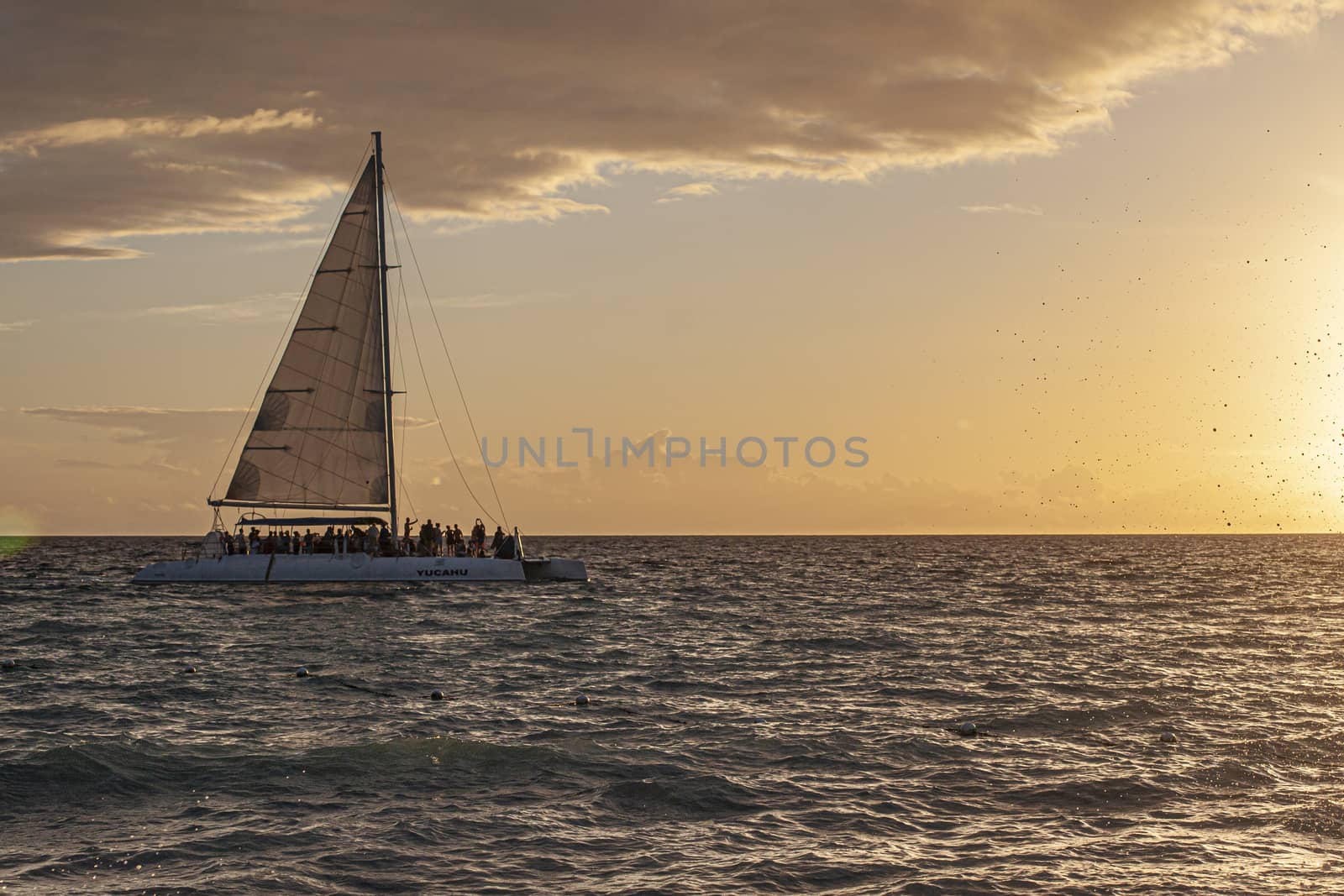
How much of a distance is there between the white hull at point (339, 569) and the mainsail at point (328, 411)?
10.6ft

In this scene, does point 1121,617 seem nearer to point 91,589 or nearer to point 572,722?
point 572,722

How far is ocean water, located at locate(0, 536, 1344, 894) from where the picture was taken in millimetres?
14492

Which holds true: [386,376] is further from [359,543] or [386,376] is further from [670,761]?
[670,761]

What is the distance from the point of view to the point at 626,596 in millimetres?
62062

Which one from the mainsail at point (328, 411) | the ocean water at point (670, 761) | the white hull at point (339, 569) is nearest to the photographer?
the ocean water at point (670, 761)

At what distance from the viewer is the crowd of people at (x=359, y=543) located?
58438 millimetres

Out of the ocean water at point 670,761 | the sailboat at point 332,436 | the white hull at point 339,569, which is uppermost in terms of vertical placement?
the sailboat at point 332,436

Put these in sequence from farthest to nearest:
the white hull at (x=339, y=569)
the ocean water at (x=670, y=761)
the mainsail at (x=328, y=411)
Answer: the mainsail at (x=328, y=411), the white hull at (x=339, y=569), the ocean water at (x=670, y=761)

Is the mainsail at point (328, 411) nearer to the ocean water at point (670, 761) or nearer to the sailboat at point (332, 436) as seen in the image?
the sailboat at point (332, 436)

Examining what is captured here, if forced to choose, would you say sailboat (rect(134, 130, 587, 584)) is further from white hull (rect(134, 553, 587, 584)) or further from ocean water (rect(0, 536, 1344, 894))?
ocean water (rect(0, 536, 1344, 894))

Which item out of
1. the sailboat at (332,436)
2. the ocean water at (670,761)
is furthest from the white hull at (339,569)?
the ocean water at (670,761)

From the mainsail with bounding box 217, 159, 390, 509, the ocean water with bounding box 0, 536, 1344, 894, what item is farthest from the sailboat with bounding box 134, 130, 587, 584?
the ocean water with bounding box 0, 536, 1344, 894

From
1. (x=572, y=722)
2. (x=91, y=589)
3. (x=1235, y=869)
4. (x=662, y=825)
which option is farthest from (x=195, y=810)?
(x=91, y=589)

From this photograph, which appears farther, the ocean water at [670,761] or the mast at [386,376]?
the mast at [386,376]
